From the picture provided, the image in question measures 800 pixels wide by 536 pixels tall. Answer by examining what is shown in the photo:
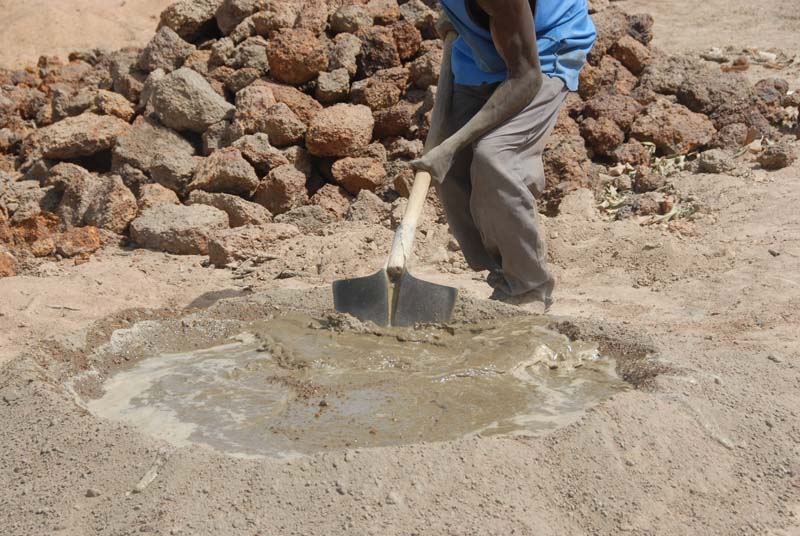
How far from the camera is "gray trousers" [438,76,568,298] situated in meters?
3.82

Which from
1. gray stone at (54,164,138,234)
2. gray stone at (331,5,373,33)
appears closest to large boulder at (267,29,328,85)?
gray stone at (331,5,373,33)

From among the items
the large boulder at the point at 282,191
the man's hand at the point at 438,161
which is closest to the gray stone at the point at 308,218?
the large boulder at the point at 282,191

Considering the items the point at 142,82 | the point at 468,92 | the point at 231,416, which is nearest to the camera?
the point at 231,416

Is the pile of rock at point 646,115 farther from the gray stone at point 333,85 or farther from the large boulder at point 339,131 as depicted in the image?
the gray stone at point 333,85

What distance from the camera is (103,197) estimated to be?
6117 millimetres

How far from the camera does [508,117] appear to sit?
3828 millimetres

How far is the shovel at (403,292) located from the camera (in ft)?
12.4

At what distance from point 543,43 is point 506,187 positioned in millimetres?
598

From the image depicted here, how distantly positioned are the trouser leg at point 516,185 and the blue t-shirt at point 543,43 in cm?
10

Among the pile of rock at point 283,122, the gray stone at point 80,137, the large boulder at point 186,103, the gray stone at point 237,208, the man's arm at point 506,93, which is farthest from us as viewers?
the gray stone at point 80,137

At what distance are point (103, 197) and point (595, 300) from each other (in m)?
3.19

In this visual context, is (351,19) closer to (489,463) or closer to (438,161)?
(438,161)

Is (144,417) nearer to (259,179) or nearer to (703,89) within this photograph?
(259,179)

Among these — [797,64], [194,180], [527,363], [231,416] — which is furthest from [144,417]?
[797,64]
